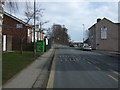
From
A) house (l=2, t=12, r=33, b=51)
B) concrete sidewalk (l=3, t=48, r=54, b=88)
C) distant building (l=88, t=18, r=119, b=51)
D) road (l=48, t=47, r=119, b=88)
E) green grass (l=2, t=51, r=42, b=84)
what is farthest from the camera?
distant building (l=88, t=18, r=119, b=51)

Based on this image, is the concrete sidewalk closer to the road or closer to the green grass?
the green grass

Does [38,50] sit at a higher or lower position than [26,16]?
lower

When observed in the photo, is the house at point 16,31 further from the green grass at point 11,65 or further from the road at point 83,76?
the road at point 83,76

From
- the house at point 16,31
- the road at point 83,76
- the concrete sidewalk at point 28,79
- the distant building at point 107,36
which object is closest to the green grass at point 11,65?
the concrete sidewalk at point 28,79

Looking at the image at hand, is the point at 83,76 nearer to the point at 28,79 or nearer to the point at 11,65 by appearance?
the point at 28,79

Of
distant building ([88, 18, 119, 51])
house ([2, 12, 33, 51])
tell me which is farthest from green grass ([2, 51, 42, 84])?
distant building ([88, 18, 119, 51])

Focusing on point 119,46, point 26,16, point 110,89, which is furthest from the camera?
point 119,46

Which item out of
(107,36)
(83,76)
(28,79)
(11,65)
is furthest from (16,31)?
(28,79)

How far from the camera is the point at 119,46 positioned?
7250cm

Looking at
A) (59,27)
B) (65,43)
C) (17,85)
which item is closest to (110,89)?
(17,85)

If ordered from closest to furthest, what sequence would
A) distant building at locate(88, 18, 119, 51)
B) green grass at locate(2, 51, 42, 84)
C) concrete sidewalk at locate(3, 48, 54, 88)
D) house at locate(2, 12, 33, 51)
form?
concrete sidewalk at locate(3, 48, 54, 88), green grass at locate(2, 51, 42, 84), house at locate(2, 12, 33, 51), distant building at locate(88, 18, 119, 51)

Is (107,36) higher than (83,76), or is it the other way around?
(107,36)

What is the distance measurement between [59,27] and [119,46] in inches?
2429

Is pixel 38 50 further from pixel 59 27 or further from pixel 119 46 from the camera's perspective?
pixel 59 27
